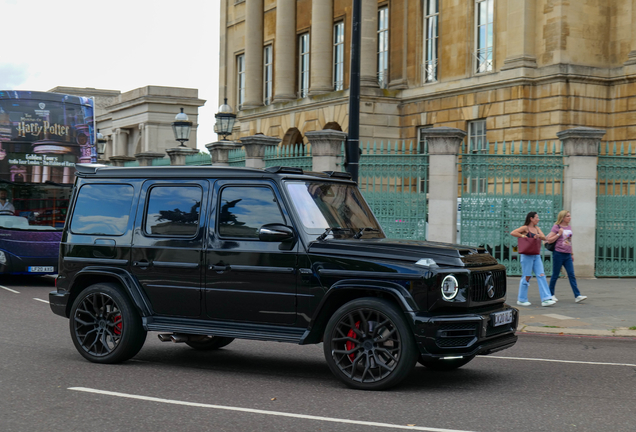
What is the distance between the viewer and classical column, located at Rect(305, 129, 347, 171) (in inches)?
756

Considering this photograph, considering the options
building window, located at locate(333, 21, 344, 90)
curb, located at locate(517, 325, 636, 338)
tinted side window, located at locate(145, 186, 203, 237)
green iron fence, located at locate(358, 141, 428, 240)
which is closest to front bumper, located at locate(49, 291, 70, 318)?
tinted side window, located at locate(145, 186, 203, 237)

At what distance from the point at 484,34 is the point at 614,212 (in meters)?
14.8

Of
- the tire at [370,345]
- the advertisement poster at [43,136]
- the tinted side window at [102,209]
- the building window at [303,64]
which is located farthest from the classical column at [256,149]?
the building window at [303,64]

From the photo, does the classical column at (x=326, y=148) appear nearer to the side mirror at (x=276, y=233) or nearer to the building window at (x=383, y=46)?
the side mirror at (x=276, y=233)

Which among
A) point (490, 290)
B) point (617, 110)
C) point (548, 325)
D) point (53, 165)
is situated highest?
point (617, 110)

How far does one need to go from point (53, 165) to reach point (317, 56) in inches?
799

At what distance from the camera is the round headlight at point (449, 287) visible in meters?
6.79

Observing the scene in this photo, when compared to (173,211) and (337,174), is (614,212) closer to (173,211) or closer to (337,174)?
(337,174)

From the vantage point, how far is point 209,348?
367 inches

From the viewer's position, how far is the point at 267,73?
44.2m

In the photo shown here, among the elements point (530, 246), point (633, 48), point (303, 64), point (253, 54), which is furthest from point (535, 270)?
point (253, 54)

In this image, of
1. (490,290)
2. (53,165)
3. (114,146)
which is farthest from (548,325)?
(114,146)

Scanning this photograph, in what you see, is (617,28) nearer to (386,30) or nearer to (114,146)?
(386,30)

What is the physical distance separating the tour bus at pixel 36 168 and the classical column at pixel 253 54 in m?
25.3
